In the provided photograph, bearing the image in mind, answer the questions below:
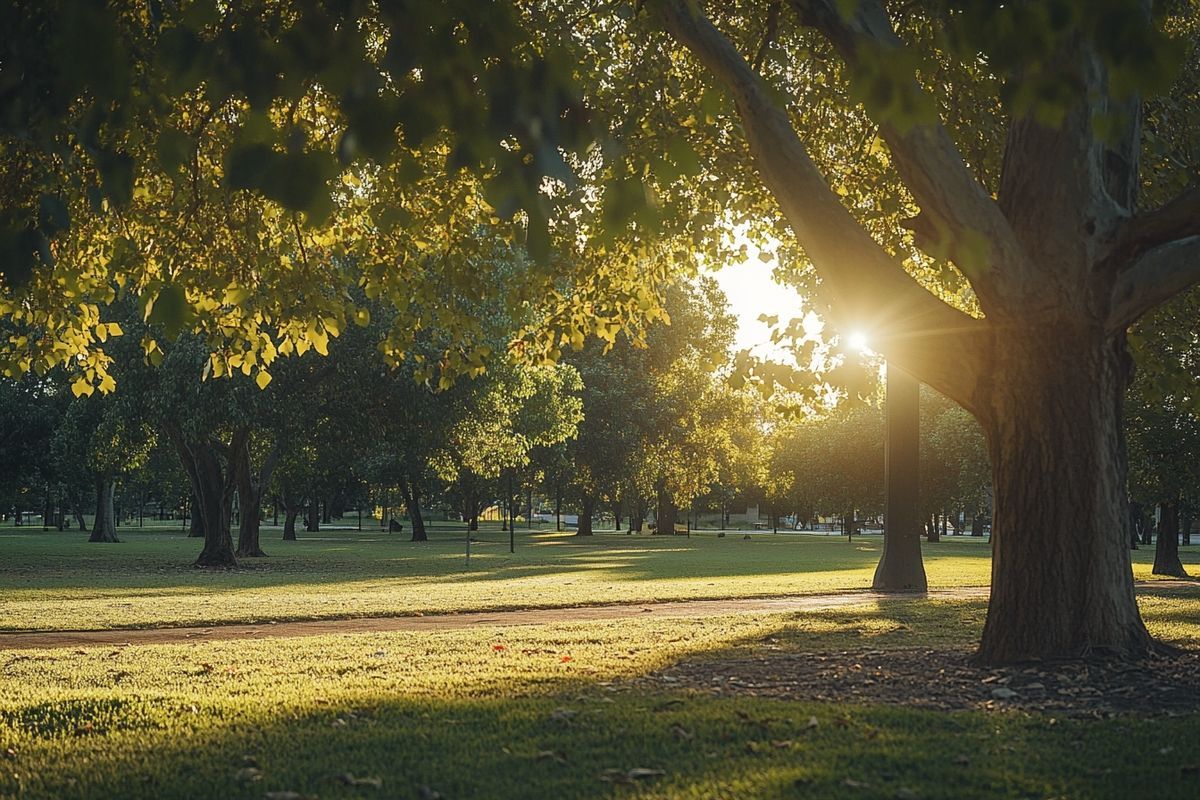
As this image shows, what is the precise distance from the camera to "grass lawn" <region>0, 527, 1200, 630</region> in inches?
691

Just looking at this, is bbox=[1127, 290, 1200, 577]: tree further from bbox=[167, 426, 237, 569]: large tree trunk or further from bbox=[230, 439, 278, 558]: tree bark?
bbox=[167, 426, 237, 569]: large tree trunk

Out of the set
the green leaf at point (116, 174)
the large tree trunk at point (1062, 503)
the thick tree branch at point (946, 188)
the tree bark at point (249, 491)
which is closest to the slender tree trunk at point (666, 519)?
the tree bark at point (249, 491)

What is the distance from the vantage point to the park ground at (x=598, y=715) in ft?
19.4

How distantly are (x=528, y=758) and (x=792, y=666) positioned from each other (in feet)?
14.2

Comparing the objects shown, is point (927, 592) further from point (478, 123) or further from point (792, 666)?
point (478, 123)

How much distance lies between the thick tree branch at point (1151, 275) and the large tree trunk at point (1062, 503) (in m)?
0.32

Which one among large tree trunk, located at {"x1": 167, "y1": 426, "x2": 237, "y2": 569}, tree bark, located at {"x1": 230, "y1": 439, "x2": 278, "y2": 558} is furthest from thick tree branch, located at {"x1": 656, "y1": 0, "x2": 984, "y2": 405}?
A: tree bark, located at {"x1": 230, "y1": 439, "x2": 278, "y2": 558}

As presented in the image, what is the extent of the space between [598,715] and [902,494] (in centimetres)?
1556

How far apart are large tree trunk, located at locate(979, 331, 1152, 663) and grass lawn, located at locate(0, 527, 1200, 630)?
33.8ft

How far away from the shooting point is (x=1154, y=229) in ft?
30.3

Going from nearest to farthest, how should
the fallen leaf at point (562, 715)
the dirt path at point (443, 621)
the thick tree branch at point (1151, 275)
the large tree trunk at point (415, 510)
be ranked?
the fallen leaf at point (562, 715)
the thick tree branch at point (1151, 275)
the dirt path at point (443, 621)
the large tree trunk at point (415, 510)

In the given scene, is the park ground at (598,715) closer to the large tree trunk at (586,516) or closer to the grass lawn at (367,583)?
the grass lawn at (367,583)

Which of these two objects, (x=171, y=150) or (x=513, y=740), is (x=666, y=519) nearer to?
(x=513, y=740)

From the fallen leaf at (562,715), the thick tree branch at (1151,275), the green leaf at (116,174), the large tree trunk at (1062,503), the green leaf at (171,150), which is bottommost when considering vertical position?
the fallen leaf at (562,715)
